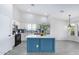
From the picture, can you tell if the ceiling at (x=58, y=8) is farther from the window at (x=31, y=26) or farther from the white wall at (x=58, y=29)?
the white wall at (x=58, y=29)

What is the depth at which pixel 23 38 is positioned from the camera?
42.1 feet

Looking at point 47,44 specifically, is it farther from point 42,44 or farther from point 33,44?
point 33,44

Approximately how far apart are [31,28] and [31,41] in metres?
6.76

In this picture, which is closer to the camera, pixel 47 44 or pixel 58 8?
pixel 47 44

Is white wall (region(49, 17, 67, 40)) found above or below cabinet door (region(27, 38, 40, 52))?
above

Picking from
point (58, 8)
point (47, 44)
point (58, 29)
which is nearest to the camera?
point (47, 44)

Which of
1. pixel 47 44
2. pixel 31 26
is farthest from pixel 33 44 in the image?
pixel 31 26

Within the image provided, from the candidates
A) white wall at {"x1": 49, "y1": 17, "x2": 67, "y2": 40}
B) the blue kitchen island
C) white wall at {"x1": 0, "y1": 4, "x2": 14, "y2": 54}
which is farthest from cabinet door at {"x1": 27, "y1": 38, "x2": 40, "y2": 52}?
white wall at {"x1": 49, "y1": 17, "x2": 67, "y2": 40}

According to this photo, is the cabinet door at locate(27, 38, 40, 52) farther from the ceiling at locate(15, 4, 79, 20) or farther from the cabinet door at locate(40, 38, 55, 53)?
the ceiling at locate(15, 4, 79, 20)

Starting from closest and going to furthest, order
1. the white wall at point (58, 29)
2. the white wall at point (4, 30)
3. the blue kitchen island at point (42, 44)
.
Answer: the white wall at point (4, 30) → the blue kitchen island at point (42, 44) → the white wall at point (58, 29)

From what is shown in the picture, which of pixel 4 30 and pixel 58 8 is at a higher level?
pixel 58 8

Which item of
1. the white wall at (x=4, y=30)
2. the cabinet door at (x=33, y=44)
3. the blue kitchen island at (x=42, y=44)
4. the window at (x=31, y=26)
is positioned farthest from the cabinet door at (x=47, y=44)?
the window at (x=31, y=26)
